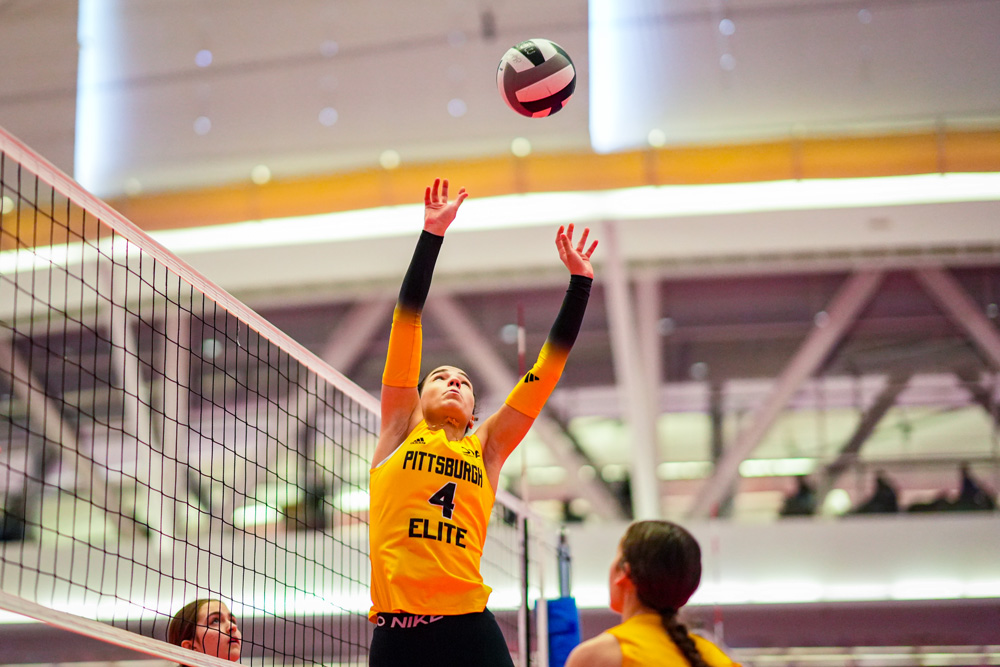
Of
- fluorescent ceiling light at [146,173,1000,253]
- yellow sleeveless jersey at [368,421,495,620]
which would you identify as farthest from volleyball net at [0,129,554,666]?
yellow sleeveless jersey at [368,421,495,620]

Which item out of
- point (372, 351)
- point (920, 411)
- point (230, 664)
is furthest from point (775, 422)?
point (230, 664)

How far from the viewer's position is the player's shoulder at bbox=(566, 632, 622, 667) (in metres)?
2.78

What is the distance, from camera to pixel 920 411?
1391cm

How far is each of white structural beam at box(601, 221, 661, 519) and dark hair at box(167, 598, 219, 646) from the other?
855 cm

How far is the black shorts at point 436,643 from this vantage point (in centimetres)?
354

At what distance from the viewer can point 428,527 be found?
3695mm

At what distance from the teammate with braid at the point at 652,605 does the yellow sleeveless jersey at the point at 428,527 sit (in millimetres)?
766

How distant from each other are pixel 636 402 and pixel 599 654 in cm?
1056

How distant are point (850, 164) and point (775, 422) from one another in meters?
4.35

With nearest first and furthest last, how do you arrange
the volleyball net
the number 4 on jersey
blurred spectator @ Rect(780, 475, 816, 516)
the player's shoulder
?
the player's shoulder
the number 4 on jersey
the volleyball net
blurred spectator @ Rect(780, 475, 816, 516)

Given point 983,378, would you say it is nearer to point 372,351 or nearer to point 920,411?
point 920,411

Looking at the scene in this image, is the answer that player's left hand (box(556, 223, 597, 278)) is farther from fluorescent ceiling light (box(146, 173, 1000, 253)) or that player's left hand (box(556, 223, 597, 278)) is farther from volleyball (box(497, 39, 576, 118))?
fluorescent ceiling light (box(146, 173, 1000, 253))

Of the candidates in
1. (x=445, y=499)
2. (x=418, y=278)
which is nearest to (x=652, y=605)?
(x=445, y=499)

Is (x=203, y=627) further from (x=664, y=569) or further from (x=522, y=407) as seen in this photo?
(x=664, y=569)
